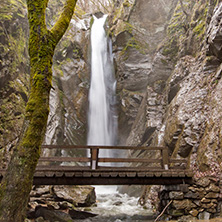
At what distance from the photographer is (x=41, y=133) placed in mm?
4531

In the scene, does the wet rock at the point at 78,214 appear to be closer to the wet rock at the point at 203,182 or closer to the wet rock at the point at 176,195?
the wet rock at the point at 176,195

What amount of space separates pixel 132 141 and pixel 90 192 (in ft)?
26.8

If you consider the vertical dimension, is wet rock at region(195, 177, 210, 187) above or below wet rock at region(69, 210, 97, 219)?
above

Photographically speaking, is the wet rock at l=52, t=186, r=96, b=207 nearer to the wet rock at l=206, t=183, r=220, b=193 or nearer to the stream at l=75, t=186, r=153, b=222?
the stream at l=75, t=186, r=153, b=222

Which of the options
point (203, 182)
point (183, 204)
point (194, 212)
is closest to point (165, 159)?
→ point (203, 182)

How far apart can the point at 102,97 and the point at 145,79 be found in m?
5.45

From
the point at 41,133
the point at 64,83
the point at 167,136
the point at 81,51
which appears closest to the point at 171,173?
the point at 167,136

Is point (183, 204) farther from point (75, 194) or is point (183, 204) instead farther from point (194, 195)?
point (75, 194)

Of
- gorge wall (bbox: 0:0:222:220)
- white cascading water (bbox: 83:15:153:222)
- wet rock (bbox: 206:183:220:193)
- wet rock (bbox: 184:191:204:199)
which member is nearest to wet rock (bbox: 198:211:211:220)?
gorge wall (bbox: 0:0:222:220)

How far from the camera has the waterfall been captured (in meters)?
23.4

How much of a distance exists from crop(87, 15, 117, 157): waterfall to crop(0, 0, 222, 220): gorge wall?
890mm

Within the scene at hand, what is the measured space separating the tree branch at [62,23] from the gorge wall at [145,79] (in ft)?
24.4

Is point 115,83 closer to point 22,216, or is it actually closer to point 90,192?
point 90,192

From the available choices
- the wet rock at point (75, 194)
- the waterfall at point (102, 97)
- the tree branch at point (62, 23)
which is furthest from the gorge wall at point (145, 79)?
the tree branch at point (62, 23)
